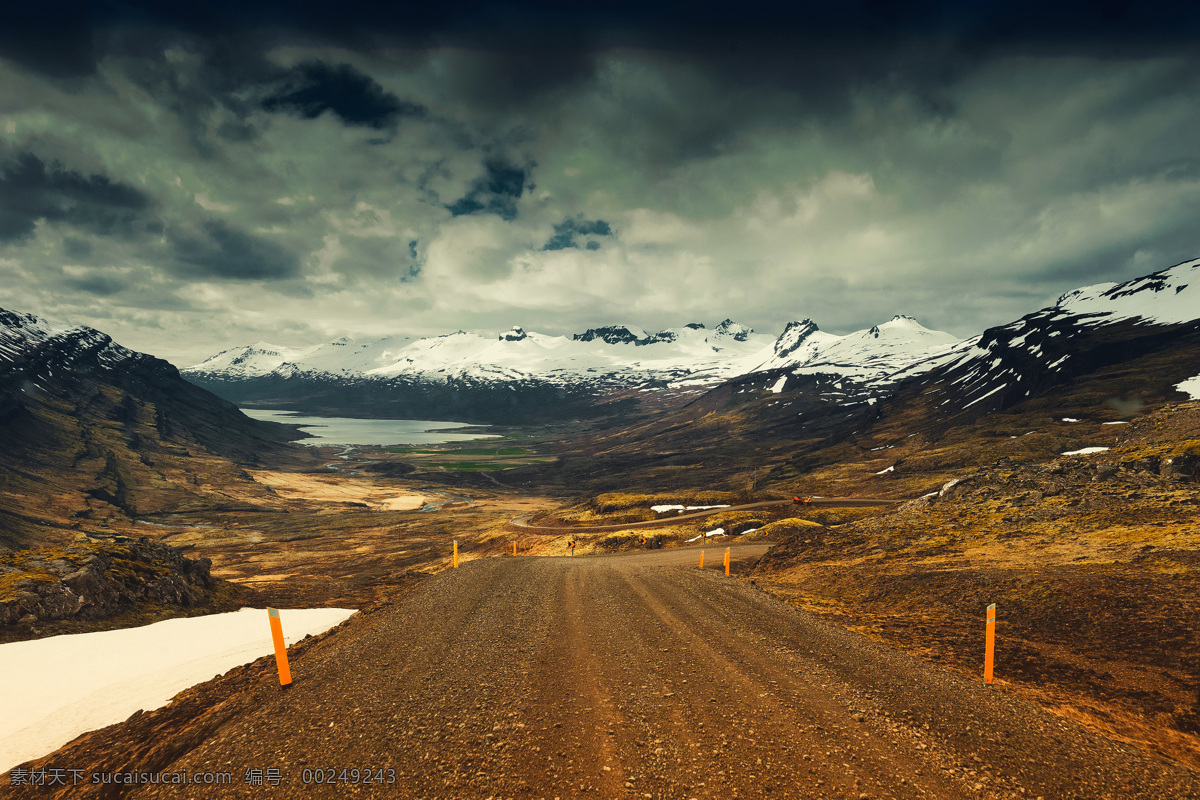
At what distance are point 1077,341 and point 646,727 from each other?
210 meters

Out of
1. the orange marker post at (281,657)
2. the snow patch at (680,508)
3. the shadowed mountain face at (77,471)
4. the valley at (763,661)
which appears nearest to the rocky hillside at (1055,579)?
the valley at (763,661)

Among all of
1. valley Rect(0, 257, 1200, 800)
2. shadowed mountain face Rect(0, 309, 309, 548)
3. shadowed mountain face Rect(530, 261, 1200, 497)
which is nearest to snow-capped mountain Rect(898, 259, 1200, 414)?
shadowed mountain face Rect(530, 261, 1200, 497)

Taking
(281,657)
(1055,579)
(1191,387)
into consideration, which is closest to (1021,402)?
(1191,387)

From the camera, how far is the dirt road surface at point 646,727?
600cm

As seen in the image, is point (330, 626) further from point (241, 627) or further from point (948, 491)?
point (948, 491)

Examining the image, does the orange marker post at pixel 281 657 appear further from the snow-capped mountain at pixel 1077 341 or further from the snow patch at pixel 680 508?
the snow-capped mountain at pixel 1077 341

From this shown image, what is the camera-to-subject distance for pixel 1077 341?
152 meters

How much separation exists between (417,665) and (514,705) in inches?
114

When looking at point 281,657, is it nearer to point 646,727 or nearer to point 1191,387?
point 646,727

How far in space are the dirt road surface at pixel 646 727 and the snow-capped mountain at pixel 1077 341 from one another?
523 ft

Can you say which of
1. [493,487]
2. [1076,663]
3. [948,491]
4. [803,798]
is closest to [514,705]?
[803,798]

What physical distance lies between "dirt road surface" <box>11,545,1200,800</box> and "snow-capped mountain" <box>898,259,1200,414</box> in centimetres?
15928

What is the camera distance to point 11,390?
18062 centimetres

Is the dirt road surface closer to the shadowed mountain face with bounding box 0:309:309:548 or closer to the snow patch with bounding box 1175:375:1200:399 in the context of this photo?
the shadowed mountain face with bounding box 0:309:309:548
